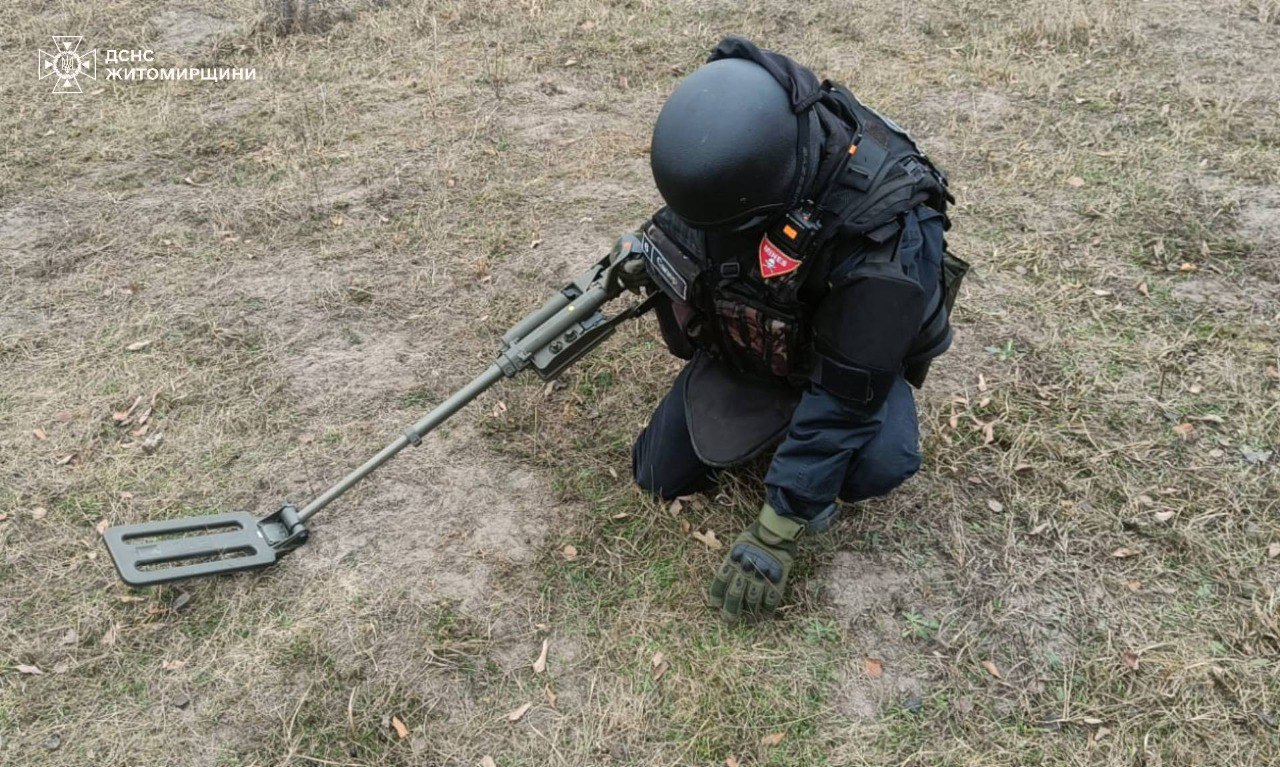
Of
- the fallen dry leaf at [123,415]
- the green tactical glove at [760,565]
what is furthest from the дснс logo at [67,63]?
the green tactical glove at [760,565]

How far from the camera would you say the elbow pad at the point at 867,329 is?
2.46 m

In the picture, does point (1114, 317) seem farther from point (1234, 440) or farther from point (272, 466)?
point (272, 466)

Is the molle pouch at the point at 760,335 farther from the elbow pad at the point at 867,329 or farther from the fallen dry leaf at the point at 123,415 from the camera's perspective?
the fallen dry leaf at the point at 123,415

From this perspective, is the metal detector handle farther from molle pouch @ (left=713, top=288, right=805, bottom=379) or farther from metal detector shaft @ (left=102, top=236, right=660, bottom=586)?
molle pouch @ (left=713, top=288, right=805, bottom=379)

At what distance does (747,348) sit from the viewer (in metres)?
2.95

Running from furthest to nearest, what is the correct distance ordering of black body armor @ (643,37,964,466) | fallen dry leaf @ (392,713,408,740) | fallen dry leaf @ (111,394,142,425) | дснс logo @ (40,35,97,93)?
дснс logo @ (40,35,97,93)
fallen dry leaf @ (111,394,142,425)
fallen dry leaf @ (392,713,408,740)
black body armor @ (643,37,964,466)

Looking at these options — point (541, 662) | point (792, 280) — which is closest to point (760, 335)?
point (792, 280)

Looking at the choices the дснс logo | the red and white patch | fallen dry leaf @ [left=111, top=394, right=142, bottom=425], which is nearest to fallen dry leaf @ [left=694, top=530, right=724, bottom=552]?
the red and white patch

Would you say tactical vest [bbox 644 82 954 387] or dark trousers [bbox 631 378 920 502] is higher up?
tactical vest [bbox 644 82 954 387]

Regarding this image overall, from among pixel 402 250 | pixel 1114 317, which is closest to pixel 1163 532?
pixel 1114 317

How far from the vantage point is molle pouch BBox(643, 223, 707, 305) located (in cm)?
277

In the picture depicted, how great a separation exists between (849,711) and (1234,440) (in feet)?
6.31

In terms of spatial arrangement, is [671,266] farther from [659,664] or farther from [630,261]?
[659,664]

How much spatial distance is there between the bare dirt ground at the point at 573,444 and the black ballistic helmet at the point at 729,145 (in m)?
1.27
